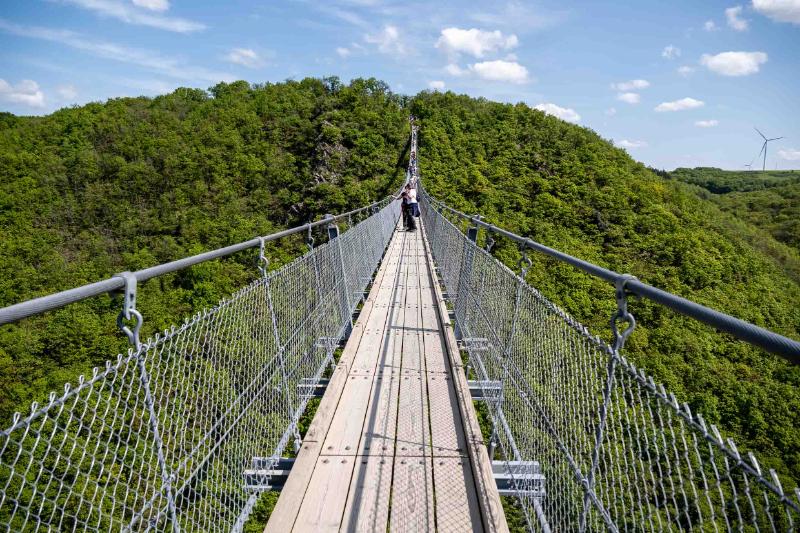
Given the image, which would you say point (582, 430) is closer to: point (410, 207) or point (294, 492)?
point (294, 492)

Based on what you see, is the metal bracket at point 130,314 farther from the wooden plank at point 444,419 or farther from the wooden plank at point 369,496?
the wooden plank at point 444,419

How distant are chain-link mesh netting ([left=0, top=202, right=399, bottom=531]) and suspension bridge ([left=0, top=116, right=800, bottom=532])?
0.7 inches

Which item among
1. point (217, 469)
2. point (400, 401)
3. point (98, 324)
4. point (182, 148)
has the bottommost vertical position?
point (98, 324)

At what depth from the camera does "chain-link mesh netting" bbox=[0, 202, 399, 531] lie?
1.31 m

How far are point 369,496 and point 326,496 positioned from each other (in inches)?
9.5

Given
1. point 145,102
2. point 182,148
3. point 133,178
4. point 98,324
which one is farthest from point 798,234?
point 145,102

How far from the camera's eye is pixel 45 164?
5362cm

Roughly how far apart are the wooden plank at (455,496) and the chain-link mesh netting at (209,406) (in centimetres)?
101

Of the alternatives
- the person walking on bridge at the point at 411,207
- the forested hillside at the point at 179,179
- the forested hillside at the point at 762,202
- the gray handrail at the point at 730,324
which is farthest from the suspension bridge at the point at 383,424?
the forested hillside at the point at 762,202

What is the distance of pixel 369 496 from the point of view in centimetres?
241

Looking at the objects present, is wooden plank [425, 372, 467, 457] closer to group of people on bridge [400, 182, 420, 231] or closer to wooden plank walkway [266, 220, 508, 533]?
wooden plank walkway [266, 220, 508, 533]

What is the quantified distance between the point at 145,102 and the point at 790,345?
79.3 meters

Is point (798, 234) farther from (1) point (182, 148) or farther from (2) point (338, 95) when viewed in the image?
(1) point (182, 148)

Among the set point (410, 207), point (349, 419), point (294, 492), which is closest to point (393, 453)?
point (349, 419)
